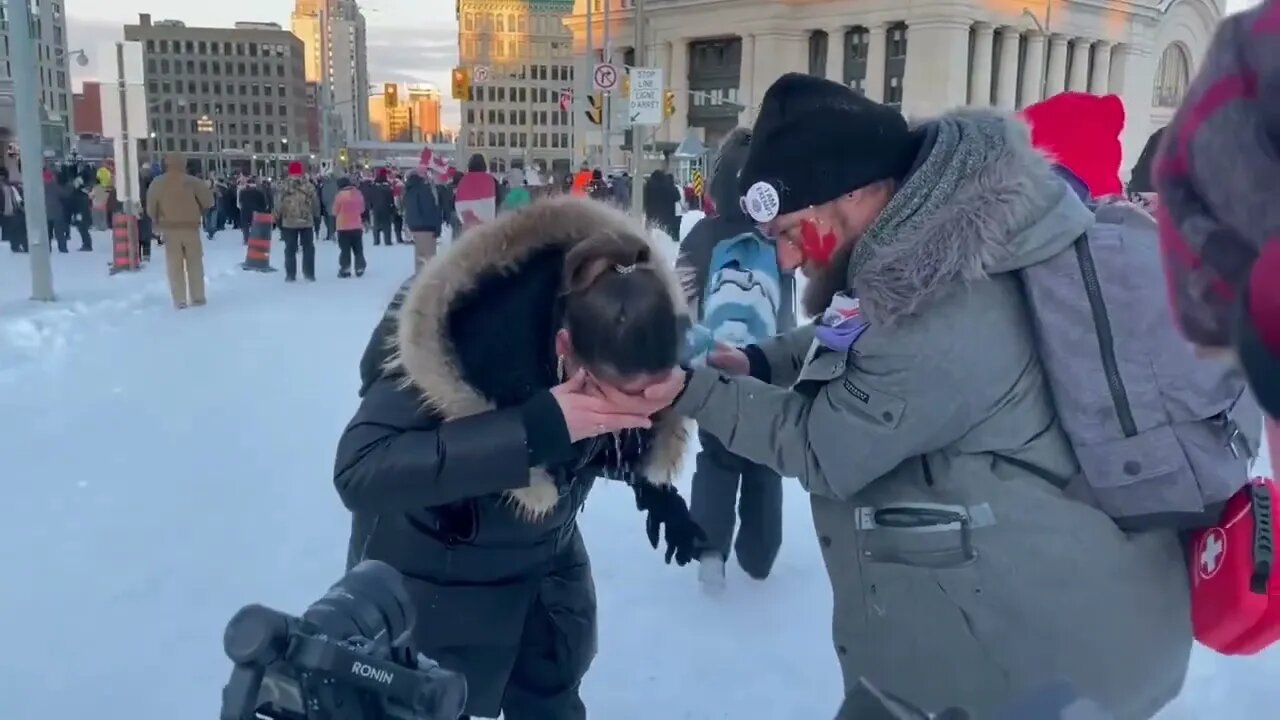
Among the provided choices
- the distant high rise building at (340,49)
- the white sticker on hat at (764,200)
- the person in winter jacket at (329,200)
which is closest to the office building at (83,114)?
the distant high rise building at (340,49)

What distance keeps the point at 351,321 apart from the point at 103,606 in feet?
23.4

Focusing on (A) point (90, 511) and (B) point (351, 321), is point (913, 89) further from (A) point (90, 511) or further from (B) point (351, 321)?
(A) point (90, 511)

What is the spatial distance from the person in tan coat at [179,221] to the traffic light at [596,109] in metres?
13.5

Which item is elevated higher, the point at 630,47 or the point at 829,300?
the point at 630,47

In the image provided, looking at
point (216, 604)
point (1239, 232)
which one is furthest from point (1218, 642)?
point (216, 604)

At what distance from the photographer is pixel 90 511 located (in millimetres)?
4871

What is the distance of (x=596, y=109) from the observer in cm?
2509

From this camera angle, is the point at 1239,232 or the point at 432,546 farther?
the point at 432,546

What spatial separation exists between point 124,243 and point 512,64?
9176 cm

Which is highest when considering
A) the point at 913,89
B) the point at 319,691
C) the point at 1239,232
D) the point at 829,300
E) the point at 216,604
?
the point at 913,89

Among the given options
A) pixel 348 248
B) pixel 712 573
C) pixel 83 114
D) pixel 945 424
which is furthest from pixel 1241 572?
pixel 83 114

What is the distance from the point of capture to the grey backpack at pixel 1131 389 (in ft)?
5.38

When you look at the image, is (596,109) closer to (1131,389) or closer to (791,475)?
(791,475)

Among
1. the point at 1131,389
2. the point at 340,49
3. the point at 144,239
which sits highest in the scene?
the point at 340,49
